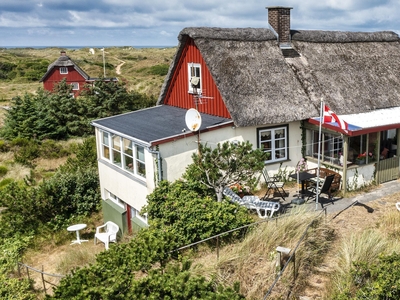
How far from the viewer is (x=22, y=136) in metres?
31.7

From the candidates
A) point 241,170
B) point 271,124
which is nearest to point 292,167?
point 271,124

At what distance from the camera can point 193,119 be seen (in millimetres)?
13477

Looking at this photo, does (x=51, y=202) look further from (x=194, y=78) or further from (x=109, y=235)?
(x=194, y=78)

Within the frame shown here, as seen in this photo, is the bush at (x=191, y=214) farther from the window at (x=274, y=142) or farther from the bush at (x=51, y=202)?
the bush at (x=51, y=202)

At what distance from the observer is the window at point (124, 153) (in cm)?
1420

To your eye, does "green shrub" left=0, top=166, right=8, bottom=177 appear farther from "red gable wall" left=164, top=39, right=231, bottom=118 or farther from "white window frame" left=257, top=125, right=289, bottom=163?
"white window frame" left=257, top=125, right=289, bottom=163

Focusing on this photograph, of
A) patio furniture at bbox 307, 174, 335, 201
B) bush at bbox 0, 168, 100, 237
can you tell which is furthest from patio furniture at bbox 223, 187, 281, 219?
bush at bbox 0, 168, 100, 237

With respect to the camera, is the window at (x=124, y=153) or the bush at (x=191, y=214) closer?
the bush at (x=191, y=214)

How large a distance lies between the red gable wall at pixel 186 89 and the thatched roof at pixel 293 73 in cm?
32

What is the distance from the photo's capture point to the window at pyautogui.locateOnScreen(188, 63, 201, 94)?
1709 cm

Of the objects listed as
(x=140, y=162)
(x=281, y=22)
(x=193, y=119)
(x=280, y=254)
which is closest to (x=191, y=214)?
(x=280, y=254)

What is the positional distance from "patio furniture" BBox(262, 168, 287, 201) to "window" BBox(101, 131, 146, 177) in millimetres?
4301

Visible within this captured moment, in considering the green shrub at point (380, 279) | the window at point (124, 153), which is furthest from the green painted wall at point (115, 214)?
the green shrub at point (380, 279)

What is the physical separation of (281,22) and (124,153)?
9.04 metres
